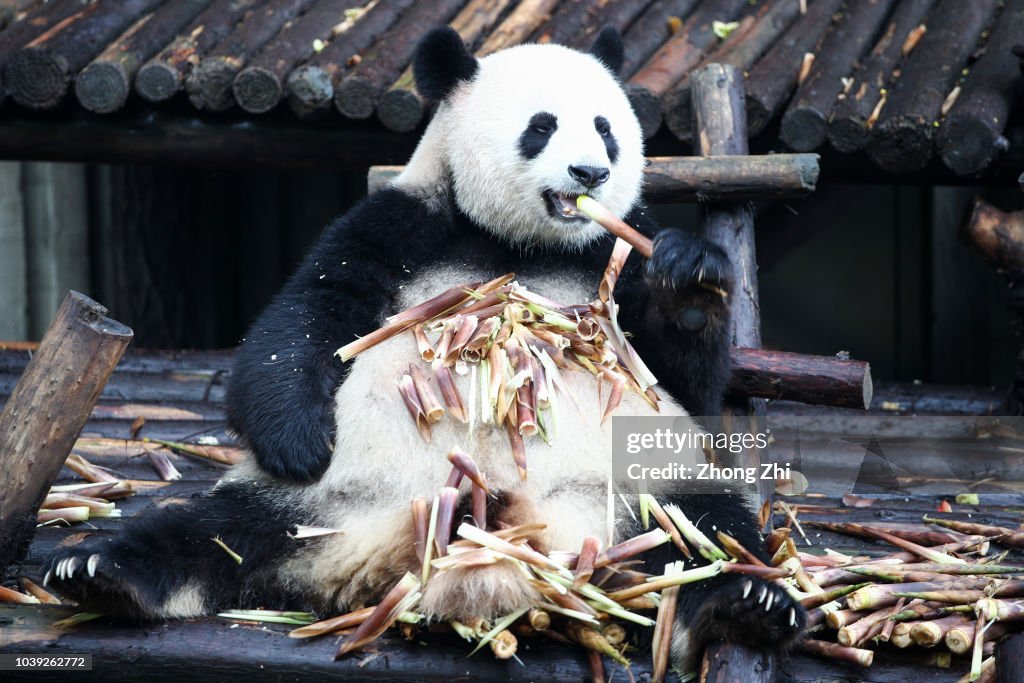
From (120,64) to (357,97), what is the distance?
3.52 ft

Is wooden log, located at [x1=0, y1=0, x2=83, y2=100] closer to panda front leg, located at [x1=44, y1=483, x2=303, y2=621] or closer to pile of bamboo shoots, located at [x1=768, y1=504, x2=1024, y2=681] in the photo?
panda front leg, located at [x1=44, y1=483, x2=303, y2=621]

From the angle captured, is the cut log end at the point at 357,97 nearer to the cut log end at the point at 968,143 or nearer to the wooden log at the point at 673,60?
the wooden log at the point at 673,60

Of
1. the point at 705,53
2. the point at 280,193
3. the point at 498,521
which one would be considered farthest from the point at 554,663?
the point at 280,193

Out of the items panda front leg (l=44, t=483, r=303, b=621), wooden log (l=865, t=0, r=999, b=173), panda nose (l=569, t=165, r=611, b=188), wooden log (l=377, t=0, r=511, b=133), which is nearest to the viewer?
panda front leg (l=44, t=483, r=303, b=621)

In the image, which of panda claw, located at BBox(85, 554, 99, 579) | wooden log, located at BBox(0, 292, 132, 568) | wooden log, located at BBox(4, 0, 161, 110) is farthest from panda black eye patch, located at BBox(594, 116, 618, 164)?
wooden log, located at BBox(4, 0, 161, 110)

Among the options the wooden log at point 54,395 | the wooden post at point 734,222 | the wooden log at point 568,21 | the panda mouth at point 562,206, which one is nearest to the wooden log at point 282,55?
the wooden log at point 568,21

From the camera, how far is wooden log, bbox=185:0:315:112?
5.36 m

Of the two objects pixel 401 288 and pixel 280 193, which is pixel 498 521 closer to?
pixel 401 288

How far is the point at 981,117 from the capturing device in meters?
4.85

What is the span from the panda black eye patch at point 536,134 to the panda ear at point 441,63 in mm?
333

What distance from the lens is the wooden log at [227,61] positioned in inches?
211

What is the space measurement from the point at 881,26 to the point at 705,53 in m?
0.87

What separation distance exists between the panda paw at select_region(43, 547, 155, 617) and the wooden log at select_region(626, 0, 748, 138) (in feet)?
9.89

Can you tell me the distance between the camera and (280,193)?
865 cm
